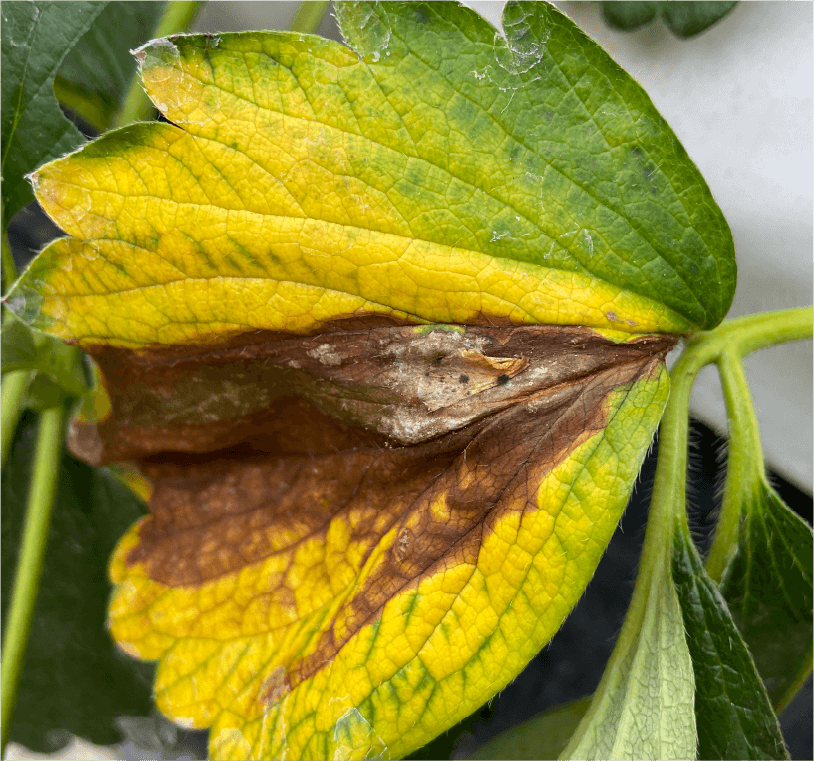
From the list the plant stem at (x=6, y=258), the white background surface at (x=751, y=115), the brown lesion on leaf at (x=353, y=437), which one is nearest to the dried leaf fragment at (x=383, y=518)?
the brown lesion on leaf at (x=353, y=437)

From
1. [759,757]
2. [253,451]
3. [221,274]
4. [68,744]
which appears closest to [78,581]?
[68,744]

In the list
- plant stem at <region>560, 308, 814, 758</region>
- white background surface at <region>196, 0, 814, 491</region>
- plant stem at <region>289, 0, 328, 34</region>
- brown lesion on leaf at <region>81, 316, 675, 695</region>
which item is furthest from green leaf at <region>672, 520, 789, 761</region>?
plant stem at <region>289, 0, 328, 34</region>

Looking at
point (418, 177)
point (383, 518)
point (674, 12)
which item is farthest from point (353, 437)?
point (674, 12)

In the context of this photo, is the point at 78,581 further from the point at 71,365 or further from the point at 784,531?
the point at 784,531

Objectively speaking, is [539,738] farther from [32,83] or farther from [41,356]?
[32,83]

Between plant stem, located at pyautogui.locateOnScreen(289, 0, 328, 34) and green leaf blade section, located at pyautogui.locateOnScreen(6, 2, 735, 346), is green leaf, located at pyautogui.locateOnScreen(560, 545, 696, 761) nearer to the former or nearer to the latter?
green leaf blade section, located at pyautogui.locateOnScreen(6, 2, 735, 346)

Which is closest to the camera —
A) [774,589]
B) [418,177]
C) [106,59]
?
[418,177]
